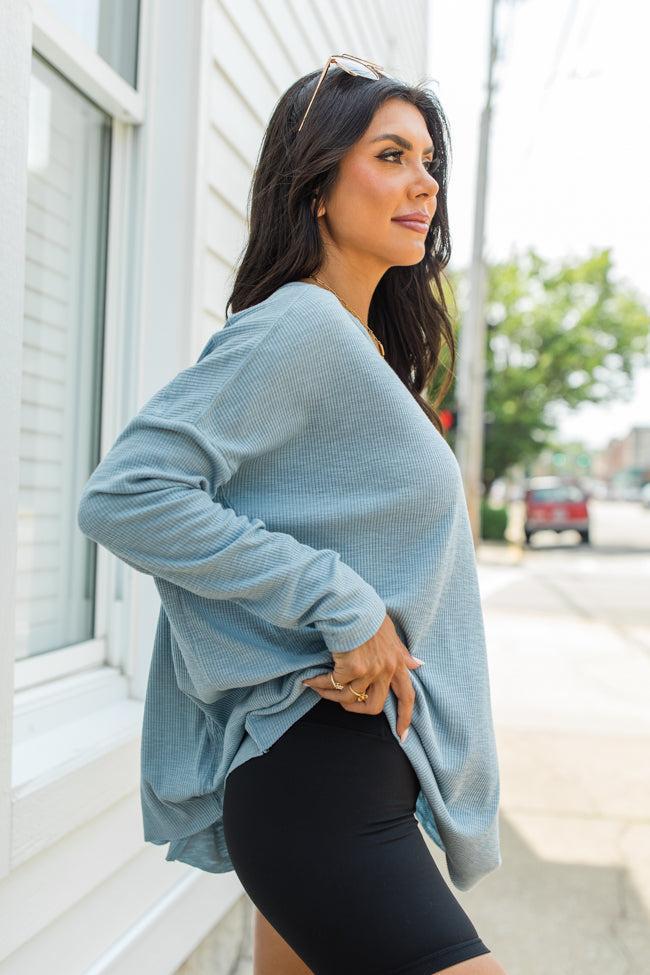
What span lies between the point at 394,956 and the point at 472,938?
3.9 inches

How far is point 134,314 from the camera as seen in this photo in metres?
2.50

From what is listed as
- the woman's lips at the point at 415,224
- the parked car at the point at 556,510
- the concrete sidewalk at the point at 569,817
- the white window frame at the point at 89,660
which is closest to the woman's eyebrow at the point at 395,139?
the woman's lips at the point at 415,224

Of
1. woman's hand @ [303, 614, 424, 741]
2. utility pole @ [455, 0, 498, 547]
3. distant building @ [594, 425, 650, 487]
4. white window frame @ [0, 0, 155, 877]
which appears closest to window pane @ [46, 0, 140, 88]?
white window frame @ [0, 0, 155, 877]

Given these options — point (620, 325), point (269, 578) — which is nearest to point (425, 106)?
point (269, 578)

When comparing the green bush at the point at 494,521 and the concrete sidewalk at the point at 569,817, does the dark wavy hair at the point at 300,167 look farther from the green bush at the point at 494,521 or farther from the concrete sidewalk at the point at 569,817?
the green bush at the point at 494,521

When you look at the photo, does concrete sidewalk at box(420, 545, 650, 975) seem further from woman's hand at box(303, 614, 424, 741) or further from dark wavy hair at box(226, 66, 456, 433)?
dark wavy hair at box(226, 66, 456, 433)

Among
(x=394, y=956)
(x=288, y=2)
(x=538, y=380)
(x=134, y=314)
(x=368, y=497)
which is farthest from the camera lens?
(x=538, y=380)

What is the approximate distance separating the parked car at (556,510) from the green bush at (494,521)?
849 millimetres

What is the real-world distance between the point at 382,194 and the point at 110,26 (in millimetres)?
1321

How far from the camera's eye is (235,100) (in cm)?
298

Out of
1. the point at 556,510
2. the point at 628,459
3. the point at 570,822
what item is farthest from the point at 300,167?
the point at 628,459

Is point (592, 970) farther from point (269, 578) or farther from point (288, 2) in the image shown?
point (288, 2)

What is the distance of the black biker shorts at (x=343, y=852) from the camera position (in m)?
1.10

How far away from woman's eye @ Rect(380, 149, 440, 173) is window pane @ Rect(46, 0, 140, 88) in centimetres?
104
